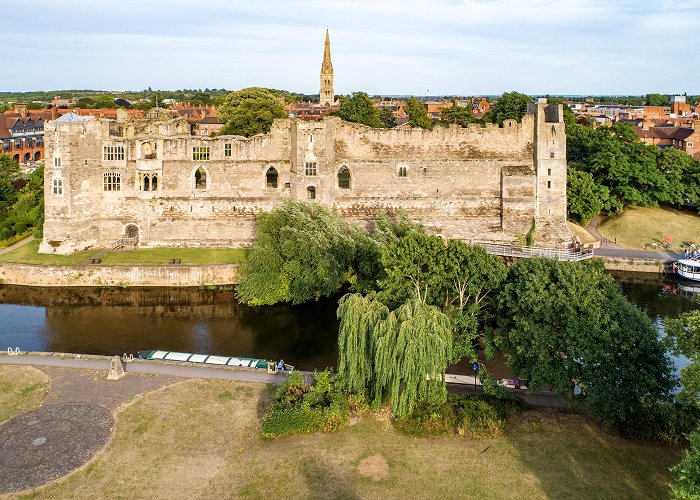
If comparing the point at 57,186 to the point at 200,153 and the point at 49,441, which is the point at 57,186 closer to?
the point at 200,153

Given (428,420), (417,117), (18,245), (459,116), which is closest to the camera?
(428,420)

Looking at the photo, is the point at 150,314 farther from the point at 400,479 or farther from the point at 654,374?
the point at 654,374

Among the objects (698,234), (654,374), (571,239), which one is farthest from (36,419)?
(698,234)

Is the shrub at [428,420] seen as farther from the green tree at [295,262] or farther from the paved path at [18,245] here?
the paved path at [18,245]

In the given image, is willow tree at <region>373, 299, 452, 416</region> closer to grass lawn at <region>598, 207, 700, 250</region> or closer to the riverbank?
the riverbank

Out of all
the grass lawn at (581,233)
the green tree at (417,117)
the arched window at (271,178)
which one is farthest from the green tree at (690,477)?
the green tree at (417,117)

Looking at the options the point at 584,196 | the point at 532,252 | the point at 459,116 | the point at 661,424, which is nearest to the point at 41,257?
the point at 532,252
